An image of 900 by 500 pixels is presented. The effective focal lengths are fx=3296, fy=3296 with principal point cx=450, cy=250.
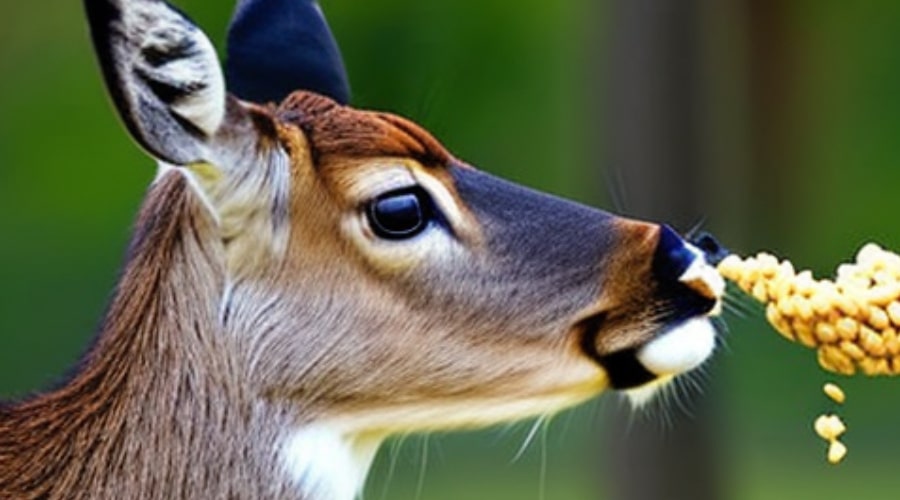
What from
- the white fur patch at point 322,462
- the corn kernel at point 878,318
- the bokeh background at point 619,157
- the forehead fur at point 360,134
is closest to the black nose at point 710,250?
the corn kernel at point 878,318

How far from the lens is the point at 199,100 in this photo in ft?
21.7

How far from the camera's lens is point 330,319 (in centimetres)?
694

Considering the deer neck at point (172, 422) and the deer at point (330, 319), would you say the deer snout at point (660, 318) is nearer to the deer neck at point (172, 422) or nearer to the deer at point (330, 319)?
the deer at point (330, 319)

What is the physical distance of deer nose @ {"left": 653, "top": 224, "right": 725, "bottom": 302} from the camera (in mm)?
6918

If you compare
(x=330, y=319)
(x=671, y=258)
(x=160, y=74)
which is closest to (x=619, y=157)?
(x=671, y=258)

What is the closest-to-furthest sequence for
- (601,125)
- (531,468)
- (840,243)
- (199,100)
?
(199,100)
(601,125)
(531,468)
(840,243)

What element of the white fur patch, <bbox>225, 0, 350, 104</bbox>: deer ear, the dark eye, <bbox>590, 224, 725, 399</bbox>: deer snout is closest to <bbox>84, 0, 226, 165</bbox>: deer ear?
the dark eye

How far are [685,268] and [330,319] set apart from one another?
757 mm

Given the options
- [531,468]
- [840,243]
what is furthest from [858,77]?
[531,468]

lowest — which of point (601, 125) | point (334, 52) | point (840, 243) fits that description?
point (840, 243)

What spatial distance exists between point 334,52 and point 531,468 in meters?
11.3

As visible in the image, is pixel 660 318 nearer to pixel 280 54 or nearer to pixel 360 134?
pixel 360 134

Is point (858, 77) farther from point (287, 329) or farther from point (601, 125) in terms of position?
point (287, 329)

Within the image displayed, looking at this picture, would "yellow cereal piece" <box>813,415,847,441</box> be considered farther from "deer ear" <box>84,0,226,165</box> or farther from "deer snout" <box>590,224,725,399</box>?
"deer ear" <box>84,0,226,165</box>
